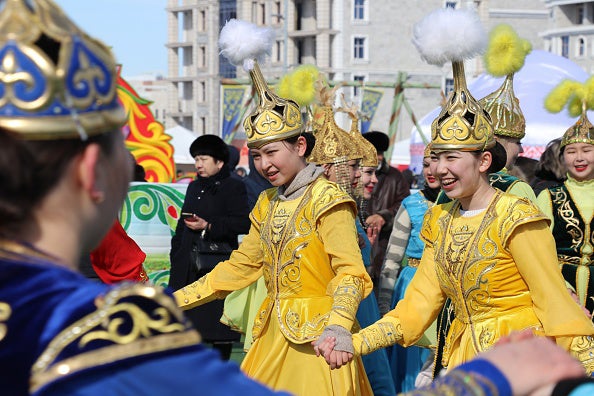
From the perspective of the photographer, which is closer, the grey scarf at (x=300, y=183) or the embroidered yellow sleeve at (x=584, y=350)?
the embroidered yellow sleeve at (x=584, y=350)

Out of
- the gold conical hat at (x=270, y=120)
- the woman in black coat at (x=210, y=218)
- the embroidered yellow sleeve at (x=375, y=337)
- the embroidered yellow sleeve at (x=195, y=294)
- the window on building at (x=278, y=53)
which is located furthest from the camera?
the window on building at (x=278, y=53)

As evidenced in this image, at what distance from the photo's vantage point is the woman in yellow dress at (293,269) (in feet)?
16.9

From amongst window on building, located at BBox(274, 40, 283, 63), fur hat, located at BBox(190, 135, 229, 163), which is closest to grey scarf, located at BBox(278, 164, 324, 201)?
fur hat, located at BBox(190, 135, 229, 163)

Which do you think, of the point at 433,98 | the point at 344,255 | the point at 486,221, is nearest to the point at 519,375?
the point at 486,221

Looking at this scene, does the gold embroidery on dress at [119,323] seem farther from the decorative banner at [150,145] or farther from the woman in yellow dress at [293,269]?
the decorative banner at [150,145]

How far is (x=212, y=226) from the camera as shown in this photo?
879 cm

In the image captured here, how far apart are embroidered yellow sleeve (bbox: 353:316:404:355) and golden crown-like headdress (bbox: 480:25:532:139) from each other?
281 cm

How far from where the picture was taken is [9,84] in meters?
1.66

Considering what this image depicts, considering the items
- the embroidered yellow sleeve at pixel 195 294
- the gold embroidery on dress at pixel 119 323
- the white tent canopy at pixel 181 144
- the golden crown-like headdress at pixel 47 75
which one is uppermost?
the golden crown-like headdress at pixel 47 75

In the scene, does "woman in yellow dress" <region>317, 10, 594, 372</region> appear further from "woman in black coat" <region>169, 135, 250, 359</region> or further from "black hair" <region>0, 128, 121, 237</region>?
"woman in black coat" <region>169, 135, 250, 359</region>

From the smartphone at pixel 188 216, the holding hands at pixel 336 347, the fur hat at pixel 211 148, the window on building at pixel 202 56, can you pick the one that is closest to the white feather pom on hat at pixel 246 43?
the holding hands at pixel 336 347

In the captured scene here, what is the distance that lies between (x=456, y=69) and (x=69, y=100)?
3.63 metres

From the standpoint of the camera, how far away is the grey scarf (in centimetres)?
541

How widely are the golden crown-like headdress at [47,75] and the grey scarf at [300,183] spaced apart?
368cm
